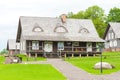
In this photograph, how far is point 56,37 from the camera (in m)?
65.6

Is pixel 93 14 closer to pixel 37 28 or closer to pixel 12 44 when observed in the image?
pixel 12 44

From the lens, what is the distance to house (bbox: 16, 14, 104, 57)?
64.3 meters

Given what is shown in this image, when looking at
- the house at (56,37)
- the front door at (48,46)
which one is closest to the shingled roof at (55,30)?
the house at (56,37)

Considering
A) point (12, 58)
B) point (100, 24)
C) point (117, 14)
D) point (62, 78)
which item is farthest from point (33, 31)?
point (117, 14)

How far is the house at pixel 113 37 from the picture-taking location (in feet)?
286

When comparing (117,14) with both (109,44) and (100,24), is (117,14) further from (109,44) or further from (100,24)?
(109,44)

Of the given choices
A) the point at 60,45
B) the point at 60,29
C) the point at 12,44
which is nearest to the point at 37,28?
the point at 60,29

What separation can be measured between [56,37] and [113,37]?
2887 cm

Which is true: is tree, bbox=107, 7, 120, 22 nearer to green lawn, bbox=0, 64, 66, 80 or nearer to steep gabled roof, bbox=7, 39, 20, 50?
steep gabled roof, bbox=7, 39, 20, 50

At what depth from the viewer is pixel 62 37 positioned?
65812 mm

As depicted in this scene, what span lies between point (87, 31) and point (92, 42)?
246cm

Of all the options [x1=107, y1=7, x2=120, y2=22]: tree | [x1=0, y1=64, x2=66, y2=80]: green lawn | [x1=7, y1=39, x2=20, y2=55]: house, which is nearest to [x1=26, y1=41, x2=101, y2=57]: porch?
[x1=0, y1=64, x2=66, y2=80]: green lawn

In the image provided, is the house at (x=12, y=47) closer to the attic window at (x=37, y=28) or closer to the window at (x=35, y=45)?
the attic window at (x=37, y=28)

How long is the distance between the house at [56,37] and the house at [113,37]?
18949mm
